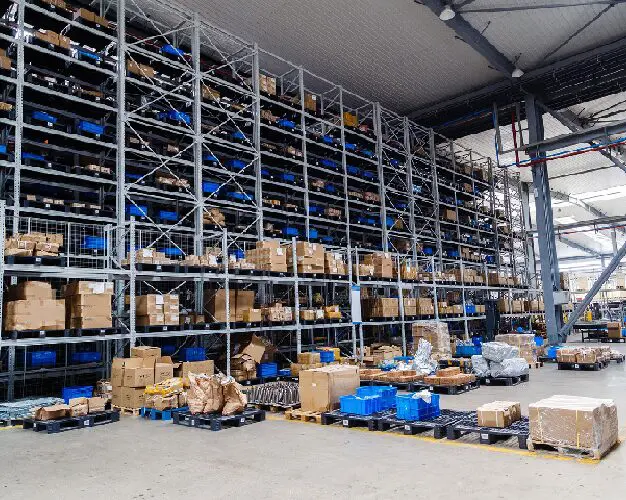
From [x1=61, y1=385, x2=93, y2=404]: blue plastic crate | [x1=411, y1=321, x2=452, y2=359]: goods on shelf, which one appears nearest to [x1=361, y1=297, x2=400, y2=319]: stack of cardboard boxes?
[x1=411, y1=321, x2=452, y2=359]: goods on shelf

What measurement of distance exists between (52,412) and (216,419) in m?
2.00

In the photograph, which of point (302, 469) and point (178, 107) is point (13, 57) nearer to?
point (178, 107)

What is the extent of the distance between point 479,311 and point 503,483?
14599mm

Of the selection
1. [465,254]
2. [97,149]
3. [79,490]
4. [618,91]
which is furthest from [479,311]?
[79,490]

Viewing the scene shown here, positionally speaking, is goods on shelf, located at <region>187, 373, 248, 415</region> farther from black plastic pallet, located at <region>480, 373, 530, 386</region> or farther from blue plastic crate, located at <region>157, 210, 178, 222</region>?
blue plastic crate, located at <region>157, 210, 178, 222</region>

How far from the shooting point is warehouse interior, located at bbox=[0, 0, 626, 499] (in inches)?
192

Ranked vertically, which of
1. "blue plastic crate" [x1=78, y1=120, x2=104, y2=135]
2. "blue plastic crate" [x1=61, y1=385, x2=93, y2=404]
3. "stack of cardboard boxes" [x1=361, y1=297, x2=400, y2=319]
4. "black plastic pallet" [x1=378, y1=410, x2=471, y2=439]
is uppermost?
"blue plastic crate" [x1=78, y1=120, x2=104, y2=135]

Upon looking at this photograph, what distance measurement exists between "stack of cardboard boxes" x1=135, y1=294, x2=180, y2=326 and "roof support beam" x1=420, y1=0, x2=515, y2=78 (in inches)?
339

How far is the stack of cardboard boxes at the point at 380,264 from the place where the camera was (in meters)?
13.6

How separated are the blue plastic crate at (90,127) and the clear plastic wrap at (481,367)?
8226 millimetres

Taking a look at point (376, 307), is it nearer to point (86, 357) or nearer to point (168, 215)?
point (168, 215)

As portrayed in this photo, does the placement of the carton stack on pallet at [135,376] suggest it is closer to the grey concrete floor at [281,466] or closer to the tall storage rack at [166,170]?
the tall storage rack at [166,170]

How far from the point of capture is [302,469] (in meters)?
4.46

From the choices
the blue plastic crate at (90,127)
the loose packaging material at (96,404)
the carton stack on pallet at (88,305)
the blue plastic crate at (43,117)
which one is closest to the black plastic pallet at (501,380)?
the loose packaging material at (96,404)
